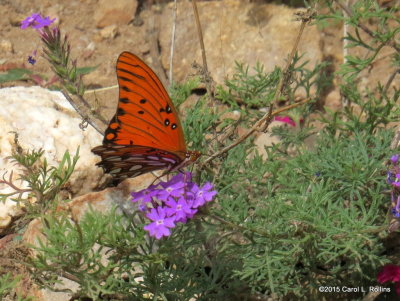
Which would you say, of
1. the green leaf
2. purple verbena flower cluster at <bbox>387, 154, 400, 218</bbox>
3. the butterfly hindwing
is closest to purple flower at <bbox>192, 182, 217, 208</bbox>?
the butterfly hindwing

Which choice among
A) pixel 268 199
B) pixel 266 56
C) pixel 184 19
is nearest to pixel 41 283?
pixel 268 199

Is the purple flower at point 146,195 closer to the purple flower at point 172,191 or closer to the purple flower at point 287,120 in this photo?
the purple flower at point 172,191

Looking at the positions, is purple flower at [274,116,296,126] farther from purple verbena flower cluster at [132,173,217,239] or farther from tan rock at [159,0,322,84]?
purple verbena flower cluster at [132,173,217,239]

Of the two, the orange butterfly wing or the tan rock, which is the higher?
the tan rock

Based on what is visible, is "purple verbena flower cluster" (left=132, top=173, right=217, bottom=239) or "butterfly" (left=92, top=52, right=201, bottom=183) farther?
"butterfly" (left=92, top=52, right=201, bottom=183)

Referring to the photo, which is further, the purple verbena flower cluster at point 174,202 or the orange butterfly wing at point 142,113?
the orange butterfly wing at point 142,113

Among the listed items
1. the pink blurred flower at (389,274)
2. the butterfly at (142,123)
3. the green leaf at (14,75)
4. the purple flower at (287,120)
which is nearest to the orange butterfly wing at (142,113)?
the butterfly at (142,123)
